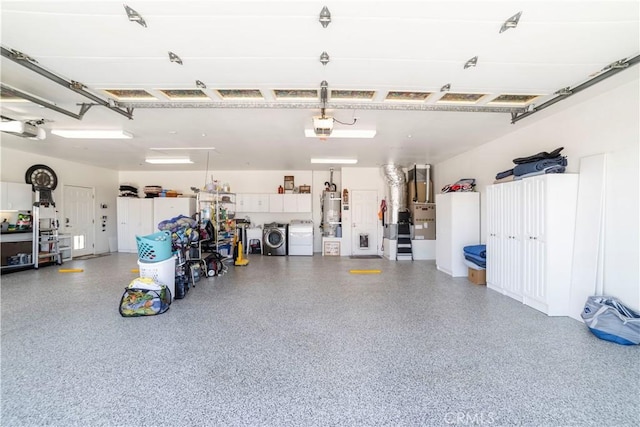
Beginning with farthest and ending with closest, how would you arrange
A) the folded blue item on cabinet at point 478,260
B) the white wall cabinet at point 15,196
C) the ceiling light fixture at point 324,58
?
the white wall cabinet at point 15,196, the folded blue item on cabinet at point 478,260, the ceiling light fixture at point 324,58

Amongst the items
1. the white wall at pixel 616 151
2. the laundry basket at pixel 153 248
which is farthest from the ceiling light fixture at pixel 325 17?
the laundry basket at pixel 153 248

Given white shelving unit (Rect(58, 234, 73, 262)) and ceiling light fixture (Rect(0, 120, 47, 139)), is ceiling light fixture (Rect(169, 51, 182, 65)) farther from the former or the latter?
white shelving unit (Rect(58, 234, 73, 262))

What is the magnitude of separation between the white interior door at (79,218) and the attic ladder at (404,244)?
30.4 feet

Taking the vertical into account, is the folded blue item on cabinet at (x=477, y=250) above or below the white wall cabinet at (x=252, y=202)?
below

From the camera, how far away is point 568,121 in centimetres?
379

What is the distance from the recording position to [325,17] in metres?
1.97

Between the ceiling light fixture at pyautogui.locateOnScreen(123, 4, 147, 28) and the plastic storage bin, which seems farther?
the plastic storage bin

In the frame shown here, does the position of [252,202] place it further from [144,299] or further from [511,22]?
[511,22]

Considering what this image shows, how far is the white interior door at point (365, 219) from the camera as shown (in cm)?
875

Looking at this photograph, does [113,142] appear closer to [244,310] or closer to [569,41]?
[244,310]

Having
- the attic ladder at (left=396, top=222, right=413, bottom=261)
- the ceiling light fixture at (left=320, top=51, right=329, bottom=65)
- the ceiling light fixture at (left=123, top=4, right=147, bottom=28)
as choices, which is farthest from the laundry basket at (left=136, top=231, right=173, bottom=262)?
the attic ladder at (left=396, top=222, right=413, bottom=261)

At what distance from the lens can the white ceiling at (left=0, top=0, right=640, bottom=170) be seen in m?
1.95

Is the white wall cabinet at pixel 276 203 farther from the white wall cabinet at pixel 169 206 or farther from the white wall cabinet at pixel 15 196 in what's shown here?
the white wall cabinet at pixel 15 196

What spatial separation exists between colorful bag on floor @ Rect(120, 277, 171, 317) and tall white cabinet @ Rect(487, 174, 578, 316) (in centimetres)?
500
